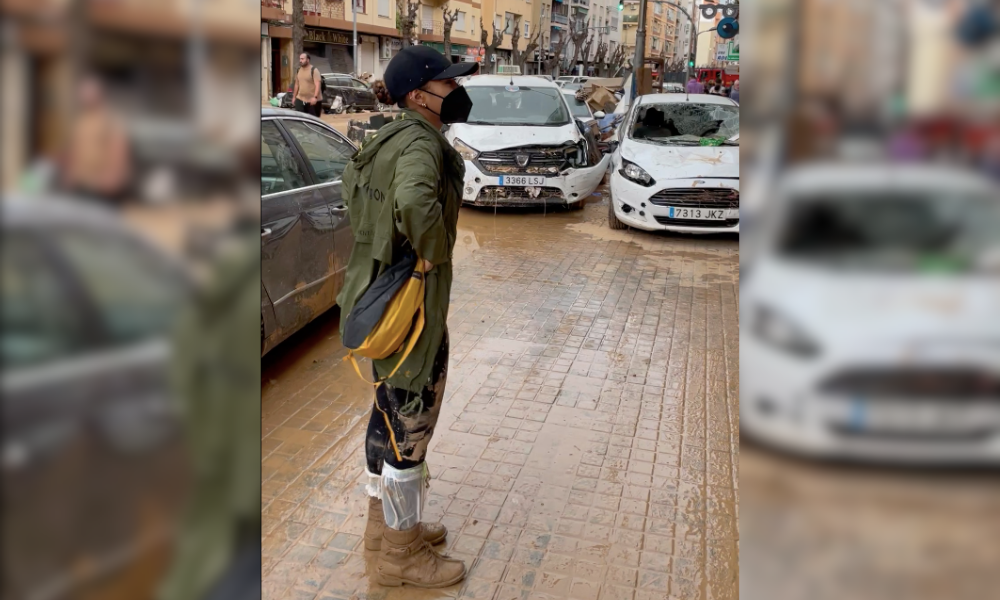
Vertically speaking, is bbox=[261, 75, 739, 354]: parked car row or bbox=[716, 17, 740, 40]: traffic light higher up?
bbox=[716, 17, 740, 40]: traffic light

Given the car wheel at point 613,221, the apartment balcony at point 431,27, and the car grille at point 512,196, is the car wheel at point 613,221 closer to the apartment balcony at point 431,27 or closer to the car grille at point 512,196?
the car grille at point 512,196

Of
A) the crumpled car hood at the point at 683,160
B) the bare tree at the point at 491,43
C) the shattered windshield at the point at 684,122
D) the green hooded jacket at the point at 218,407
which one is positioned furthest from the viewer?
the bare tree at the point at 491,43

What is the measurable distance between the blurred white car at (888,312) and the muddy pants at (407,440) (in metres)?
2.35

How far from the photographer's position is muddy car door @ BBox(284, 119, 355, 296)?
18.7 ft

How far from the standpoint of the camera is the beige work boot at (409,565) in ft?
10.2

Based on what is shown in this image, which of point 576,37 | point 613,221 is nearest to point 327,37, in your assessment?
point 576,37

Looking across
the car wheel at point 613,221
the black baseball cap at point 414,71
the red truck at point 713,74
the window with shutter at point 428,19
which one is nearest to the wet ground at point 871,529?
the black baseball cap at point 414,71

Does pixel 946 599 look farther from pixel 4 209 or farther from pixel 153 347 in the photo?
pixel 4 209

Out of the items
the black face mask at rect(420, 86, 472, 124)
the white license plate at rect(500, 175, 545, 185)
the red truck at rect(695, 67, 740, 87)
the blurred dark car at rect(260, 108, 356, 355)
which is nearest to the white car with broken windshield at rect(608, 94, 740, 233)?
the white license plate at rect(500, 175, 545, 185)

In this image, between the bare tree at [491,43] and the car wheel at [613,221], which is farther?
the bare tree at [491,43]

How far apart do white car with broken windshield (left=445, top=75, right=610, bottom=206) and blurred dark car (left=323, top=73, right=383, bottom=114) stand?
18.5 meters

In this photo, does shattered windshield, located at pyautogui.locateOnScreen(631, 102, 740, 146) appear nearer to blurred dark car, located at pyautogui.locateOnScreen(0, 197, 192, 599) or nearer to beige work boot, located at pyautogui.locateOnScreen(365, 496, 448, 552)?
beige work boot, located at pyautogui.locateOnScreen(365, 496, 448, 552)

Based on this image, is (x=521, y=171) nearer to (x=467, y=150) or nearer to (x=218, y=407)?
(x=467, y=150)

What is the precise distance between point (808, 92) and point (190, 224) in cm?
57
